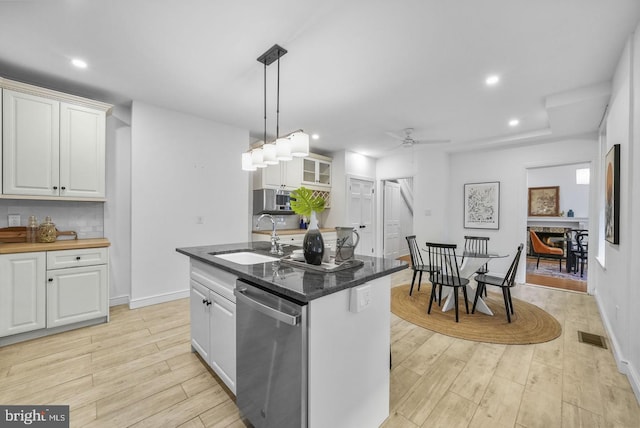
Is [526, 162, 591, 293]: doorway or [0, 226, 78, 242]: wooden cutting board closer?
[0, 226, 78, 242]: wooden cutting board

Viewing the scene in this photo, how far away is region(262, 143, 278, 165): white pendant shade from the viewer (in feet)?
7.36

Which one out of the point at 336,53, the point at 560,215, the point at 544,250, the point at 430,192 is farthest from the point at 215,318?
the point at 560,215

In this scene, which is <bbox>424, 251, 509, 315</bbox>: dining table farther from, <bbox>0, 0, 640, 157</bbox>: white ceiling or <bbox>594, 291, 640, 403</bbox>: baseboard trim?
<bbox>0, 0, 640, 157</bbox>: white ceiling

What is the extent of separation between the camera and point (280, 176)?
15.9 ft

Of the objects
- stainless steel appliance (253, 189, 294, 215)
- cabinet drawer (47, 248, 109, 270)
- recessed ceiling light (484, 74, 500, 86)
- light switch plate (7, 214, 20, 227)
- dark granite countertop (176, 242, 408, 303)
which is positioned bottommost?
cabinet drawer (47, 248, 109, 270)

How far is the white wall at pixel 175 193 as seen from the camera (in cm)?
344

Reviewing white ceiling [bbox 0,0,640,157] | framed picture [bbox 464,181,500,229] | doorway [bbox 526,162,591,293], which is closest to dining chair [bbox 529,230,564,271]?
doorway [bbox 526,162,591,293]

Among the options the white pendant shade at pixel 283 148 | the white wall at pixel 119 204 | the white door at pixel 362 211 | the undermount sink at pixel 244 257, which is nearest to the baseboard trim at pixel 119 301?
the white wall at pixel 119 204

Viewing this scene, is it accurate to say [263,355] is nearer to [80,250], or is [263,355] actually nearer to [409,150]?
[80,250]

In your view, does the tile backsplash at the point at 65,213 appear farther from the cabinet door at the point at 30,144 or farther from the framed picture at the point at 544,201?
the framed picture at the point at 544,201

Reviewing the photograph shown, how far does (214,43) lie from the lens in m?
2.23

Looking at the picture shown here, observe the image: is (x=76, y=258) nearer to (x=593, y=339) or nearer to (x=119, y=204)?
(x=119, y=204)

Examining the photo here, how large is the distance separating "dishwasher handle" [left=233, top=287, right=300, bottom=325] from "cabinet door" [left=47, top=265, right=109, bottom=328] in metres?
2.36

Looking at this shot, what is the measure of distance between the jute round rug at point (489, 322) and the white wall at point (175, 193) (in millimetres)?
2897
